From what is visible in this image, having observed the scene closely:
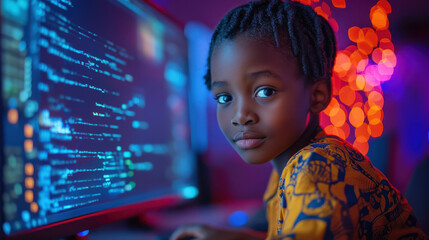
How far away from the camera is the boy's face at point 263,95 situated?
22.0 inches

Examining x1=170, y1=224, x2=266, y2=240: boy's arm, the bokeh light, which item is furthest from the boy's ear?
the bokeh light

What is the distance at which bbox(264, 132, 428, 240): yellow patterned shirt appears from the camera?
38cm

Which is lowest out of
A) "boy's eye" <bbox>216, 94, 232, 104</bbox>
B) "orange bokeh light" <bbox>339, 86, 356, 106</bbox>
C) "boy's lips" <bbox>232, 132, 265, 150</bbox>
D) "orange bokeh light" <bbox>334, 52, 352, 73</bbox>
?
"boy's lips" <bbox>232, 132, 265, 150</bbox>

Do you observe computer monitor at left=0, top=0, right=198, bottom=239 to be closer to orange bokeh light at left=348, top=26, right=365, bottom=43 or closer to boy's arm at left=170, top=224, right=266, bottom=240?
boy's arm at left=170, top=224, right=266, bottom=240

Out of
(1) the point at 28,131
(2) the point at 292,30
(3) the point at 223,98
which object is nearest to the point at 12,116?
(1) the point at 28,131

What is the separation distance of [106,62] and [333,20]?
1040 mm

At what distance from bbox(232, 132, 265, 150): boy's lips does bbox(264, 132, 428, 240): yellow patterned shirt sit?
0.11m

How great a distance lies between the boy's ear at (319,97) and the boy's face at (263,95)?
3 centimetres

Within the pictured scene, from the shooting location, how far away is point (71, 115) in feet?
1.75

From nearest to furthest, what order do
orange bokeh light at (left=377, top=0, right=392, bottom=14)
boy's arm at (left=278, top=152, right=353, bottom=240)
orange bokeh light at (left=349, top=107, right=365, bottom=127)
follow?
boy's arm at (left=278, top=152, right=353, bottom=240)
orange bokeh light at (left=377, top=0, right=392, bottom=14)
orange bokeh light at (left=349, top=107, right=365, bottom=127)

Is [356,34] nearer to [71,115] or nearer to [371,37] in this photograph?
[371,37]

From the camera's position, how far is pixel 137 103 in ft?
2.49

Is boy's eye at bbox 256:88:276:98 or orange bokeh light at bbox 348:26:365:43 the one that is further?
orange bokeh light at bbox 348:26:365:43

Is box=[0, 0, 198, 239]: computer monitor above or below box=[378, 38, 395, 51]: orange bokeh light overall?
below
